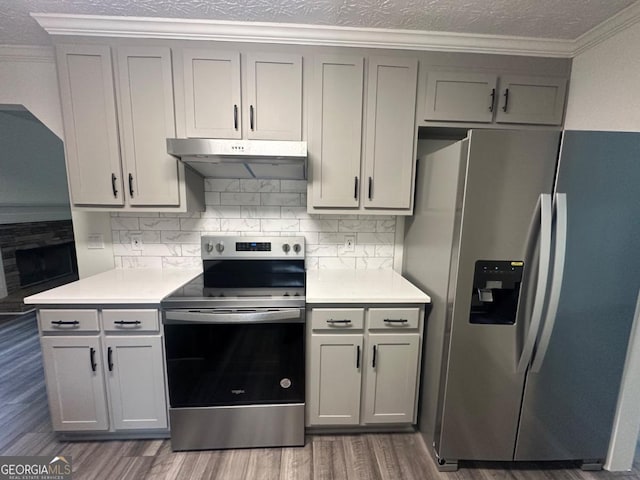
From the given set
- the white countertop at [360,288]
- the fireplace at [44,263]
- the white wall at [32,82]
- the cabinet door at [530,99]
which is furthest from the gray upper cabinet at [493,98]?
the fireplace at [44,263]

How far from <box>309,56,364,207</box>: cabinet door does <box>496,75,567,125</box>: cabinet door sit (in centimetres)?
95

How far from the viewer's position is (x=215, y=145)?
4.31ft

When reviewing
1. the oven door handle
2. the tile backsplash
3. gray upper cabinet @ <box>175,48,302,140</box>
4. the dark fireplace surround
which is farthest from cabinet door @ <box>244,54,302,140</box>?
the dark fireplace surround

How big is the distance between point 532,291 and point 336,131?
1.39m

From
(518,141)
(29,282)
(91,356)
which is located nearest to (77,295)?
(91,356)

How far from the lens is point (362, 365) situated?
59.9 inches

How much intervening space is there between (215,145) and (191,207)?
2.05 ft

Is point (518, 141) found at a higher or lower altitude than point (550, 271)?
higher

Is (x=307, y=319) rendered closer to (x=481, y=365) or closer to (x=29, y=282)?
(x=481, y=365)

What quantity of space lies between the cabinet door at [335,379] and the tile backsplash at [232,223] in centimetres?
75

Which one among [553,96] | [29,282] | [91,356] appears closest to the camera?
[91,356]

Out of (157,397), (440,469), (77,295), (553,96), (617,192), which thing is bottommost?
(440,469)

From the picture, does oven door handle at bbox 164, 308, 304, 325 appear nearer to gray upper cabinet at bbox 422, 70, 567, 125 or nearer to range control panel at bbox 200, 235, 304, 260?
range control panel at bbox 200, 235, 304, 260

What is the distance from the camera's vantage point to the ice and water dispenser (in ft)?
4.02
